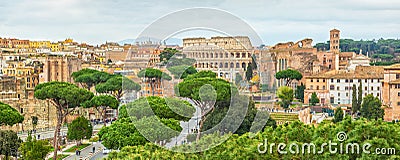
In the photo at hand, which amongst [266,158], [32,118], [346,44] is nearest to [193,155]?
[266,158]

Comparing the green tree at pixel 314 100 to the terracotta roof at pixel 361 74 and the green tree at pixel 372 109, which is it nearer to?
the terracotta roof at pixel 361 74

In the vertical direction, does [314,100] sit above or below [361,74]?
below

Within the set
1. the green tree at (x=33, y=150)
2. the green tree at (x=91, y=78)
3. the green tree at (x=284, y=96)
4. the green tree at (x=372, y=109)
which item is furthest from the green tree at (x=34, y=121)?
the green tree at (x=372, y=109)

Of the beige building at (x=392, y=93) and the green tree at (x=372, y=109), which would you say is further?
the beige building at (x=392, y=93)

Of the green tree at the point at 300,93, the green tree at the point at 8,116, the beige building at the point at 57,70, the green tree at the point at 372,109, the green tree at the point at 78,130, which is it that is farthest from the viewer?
the green tree at the point at 300,93

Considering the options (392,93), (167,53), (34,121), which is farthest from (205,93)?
(392,93)

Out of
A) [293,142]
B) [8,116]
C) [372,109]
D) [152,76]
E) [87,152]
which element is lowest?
[87,152]

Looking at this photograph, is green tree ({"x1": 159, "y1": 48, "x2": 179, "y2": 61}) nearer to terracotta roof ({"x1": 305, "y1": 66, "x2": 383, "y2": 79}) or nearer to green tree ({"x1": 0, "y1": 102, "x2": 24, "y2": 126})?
green tree ({"x1": 0, "y1": 102, "x2": 24, "y2": 126})

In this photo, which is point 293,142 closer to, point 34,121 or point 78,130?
point 78,130
